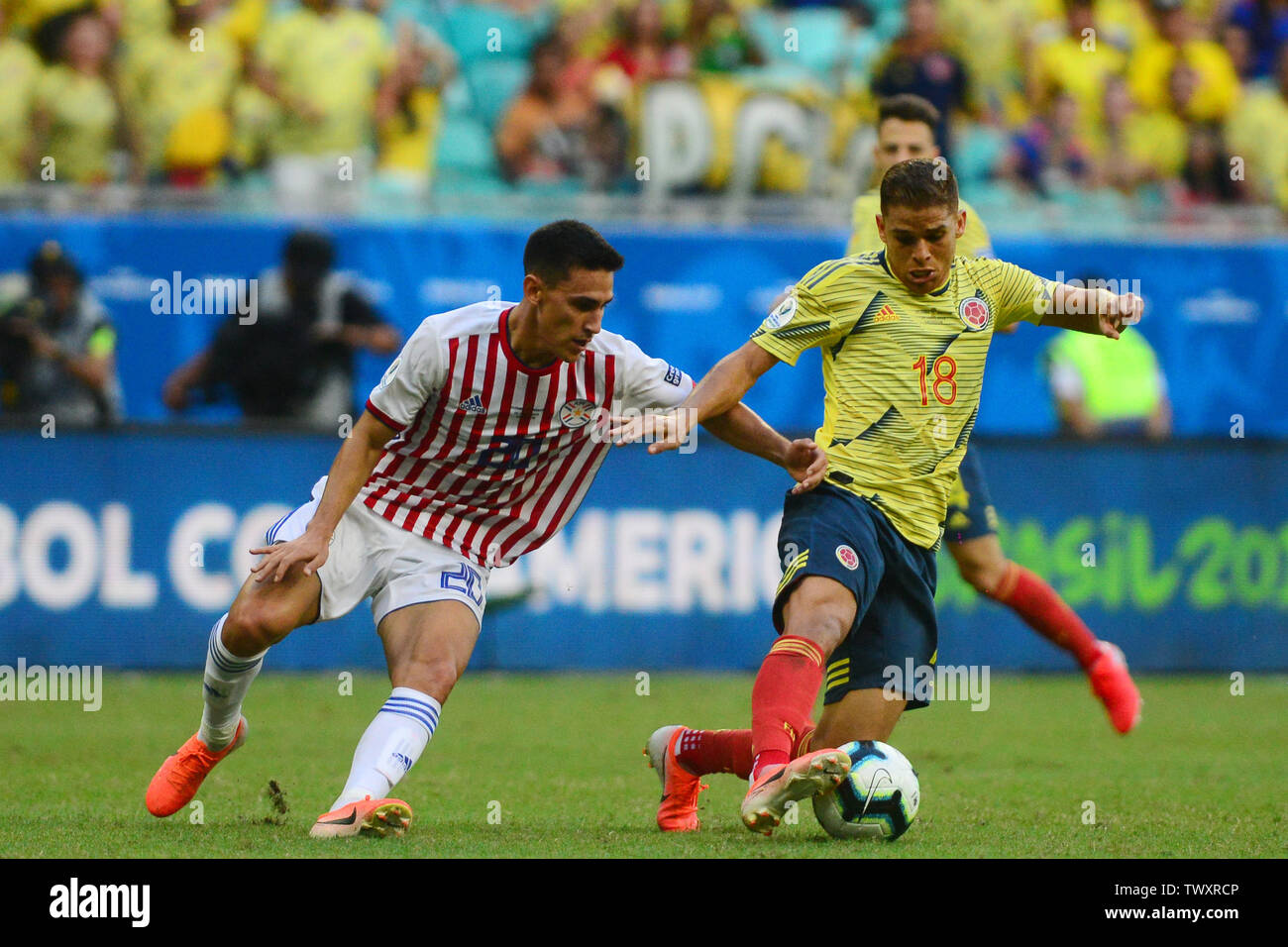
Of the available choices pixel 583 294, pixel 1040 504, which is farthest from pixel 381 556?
pixel 1040 504

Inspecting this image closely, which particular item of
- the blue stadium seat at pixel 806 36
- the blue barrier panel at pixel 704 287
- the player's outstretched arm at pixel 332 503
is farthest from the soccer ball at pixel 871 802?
the blue stadium seat at pixel 806 36

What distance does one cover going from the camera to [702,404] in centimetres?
536

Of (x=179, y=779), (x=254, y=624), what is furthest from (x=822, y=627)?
(x=179, y=779)

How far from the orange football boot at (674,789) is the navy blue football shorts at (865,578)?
1.73 feet

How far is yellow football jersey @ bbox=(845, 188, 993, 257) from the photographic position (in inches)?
280

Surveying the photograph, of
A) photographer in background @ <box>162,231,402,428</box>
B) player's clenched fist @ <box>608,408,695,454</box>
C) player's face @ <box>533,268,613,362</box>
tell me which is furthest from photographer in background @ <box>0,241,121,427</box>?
player's clenched fist @ <box>608,408,695,454</box>

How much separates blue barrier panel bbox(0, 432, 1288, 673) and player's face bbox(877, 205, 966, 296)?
16.4 feet

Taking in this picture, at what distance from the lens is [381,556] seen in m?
5.81

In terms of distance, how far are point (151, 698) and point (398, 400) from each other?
425 cm

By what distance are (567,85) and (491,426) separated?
7.96 metres

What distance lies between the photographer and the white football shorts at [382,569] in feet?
18.7

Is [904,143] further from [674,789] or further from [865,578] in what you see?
[674,789]

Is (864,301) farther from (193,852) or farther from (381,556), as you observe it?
(193,852)

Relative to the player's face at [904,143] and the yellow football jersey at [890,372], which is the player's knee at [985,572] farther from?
the yellow football jersey at [890,372]
